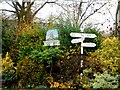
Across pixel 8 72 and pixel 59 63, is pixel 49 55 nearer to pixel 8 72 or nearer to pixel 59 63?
pixel 59 63

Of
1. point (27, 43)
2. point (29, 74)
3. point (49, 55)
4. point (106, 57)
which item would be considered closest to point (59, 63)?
point (49, 55)

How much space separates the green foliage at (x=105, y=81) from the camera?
4586 millimetres

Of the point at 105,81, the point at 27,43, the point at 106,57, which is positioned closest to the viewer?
the point at 105,81

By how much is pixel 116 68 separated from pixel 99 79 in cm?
40

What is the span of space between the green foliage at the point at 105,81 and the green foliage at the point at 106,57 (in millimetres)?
169

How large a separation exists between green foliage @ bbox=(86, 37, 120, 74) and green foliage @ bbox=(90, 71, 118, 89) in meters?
0.17

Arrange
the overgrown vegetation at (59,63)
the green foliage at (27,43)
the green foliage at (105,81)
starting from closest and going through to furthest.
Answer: the green foliage at (105,81), the overgrown vegetation at (59,63), the green foliage at (27,43)

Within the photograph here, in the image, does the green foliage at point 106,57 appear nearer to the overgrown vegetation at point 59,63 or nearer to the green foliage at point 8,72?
the overgrown vegetation at point 59,63

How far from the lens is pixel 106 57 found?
4922mm

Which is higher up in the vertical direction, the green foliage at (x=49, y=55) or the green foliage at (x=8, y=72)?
the green foliage at (x=49, y=55)

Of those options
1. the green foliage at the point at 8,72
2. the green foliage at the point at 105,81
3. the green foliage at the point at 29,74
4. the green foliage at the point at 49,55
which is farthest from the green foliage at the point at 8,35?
the green foliage at the point at 105,81

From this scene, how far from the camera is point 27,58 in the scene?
5.03m

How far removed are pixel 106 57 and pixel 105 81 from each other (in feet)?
1.63

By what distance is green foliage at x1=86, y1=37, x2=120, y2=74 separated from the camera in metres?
4.88
